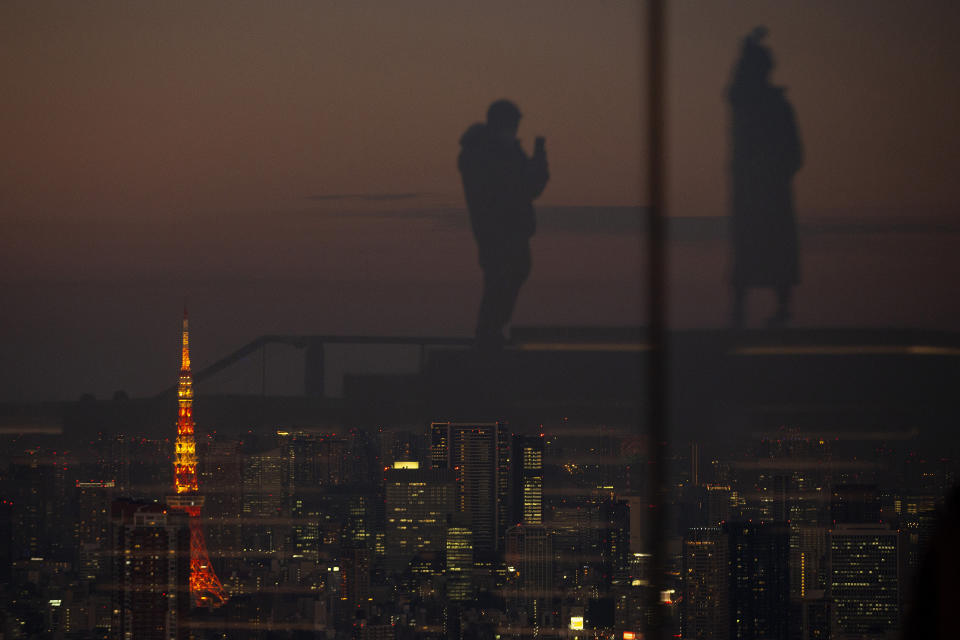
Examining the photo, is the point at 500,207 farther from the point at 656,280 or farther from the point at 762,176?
the point at 656,280

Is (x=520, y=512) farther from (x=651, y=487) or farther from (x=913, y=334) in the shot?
(x=913, y=334)

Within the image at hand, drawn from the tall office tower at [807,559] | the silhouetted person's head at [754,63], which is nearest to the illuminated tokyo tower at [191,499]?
the tall office tower at [807,559]

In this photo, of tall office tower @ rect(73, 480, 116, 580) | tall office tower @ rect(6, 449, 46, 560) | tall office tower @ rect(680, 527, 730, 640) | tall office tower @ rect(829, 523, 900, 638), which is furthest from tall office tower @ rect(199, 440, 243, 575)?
tall office tower @ rect(829, 523, 900, 638)

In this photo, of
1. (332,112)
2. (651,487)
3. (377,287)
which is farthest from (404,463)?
(332,112)

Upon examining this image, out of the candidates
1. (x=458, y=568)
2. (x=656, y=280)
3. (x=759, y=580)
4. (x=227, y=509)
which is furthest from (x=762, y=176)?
(x=227, y=509)

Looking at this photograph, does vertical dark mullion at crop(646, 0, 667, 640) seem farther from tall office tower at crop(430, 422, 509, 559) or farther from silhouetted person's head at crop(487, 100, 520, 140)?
silhouetted person's head at crop(487, 100, 520, 140)

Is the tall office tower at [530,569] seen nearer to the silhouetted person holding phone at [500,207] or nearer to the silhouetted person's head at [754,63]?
the silhouetted person holding phone at [500,207]

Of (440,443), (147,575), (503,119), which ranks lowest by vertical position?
(147,575)
